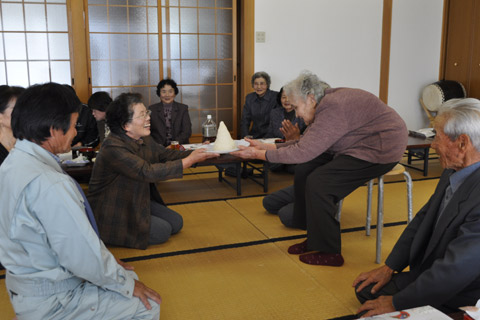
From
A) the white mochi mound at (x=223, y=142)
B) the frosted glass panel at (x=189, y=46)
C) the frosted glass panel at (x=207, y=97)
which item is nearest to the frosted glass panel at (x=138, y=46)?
the frosted glass panel at (x=189, y=46)

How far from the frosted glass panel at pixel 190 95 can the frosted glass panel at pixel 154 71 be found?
340 millimetres

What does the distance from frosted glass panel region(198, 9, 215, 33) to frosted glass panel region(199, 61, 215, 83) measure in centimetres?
42

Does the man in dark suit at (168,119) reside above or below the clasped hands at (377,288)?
above

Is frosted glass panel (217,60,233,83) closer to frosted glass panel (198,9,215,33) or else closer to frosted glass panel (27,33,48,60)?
frosted glass panel (198,9,215,33)

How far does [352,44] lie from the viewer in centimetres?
657

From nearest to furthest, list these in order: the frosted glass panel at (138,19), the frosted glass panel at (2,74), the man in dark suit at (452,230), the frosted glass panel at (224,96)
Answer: the man in dark suit at (452,230)
the frosted glass panel at (2,74)
the frosted glass panel at (138,19)
the frosted glass panel at (224,96)

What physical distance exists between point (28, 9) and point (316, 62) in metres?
3.70

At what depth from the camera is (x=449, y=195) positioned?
5.28 ft

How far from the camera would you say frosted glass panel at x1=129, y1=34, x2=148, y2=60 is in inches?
226

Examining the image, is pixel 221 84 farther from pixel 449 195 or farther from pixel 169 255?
pixel 449 195

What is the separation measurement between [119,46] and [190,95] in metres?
1.08

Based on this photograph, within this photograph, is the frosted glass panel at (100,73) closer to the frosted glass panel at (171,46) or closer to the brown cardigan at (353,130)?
the frosted glass panel at (171,46)

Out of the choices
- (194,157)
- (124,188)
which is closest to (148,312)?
(124,188)

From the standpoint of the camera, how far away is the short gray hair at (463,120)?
1460mm
